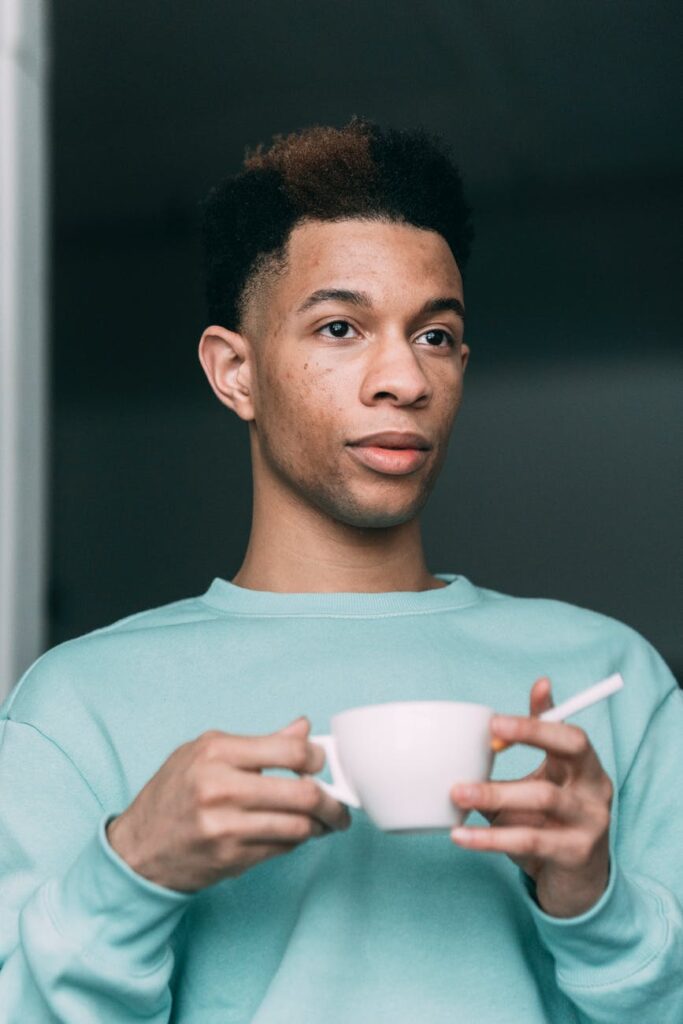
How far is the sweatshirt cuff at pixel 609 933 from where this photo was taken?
1.05m

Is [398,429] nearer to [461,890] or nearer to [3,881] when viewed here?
[461,890]

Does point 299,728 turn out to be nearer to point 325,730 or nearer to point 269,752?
point 269,752

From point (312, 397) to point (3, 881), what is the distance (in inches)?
18.8

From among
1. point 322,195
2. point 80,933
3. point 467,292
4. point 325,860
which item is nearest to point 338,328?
point 322,195

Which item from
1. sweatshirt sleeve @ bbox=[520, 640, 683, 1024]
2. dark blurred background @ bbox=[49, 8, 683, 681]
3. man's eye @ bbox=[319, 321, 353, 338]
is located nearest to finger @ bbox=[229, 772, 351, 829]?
sweatshirt sleeve @ bbox=[520, 640, 683, 1024]

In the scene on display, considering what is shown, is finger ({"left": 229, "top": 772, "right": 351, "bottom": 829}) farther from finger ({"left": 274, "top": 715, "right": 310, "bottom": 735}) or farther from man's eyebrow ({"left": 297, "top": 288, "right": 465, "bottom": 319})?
man's eyebrow ({"left": 297, "top": 288, "right": 465, "bottom": 319})

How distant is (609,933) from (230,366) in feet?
2.19

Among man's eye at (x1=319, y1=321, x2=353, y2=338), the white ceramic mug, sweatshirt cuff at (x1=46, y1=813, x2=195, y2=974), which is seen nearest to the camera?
the white ceramic mug

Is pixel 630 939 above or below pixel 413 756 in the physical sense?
below

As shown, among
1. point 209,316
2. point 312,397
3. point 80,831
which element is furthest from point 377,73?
point 80,831

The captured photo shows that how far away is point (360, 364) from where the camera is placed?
1310 millimetres

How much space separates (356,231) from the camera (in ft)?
4.45

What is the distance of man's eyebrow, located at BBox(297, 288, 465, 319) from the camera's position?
1.32 metres

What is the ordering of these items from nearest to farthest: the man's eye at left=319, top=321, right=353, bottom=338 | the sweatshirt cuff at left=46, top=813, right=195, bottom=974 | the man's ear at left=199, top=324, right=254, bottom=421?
1. the sweatshirt cuff at left=46, top=813, right=195, bottom=974
2. the man's eye at left=319, top=321, right=353, bottom=338
3. the man's ear at left=199, top=324, right=254, bottom=421
